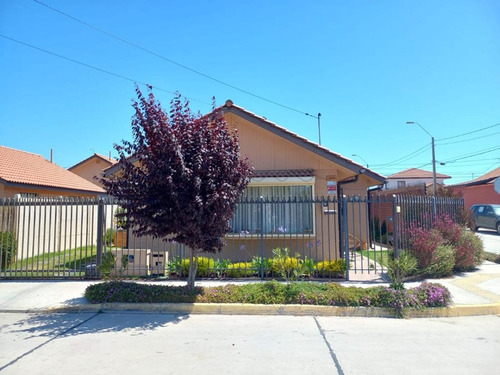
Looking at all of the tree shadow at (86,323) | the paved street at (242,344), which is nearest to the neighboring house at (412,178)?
the paved street at (242,344)

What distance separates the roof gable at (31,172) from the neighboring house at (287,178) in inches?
209

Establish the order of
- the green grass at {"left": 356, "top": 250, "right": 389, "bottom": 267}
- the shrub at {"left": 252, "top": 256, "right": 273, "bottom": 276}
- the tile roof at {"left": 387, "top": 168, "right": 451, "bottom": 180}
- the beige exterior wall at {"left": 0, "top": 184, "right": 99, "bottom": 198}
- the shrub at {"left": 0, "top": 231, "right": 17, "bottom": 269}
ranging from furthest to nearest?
the tile roof at {"left": 387, "top": 168, "right": 451, "bottom": 180} < the beige exterior wall at {"left": 0, "top": 184, "right": 99, "bottom": 198} < the shrub at {"left": 0, "top": 231, "right": 17, "bottom": 269} < the shrub at {"left": 252, "top": 256, "right": 273, "bottom": 276} < the green grass at {"left": 356, "top": 250, "right": 389, "bottom": 267}

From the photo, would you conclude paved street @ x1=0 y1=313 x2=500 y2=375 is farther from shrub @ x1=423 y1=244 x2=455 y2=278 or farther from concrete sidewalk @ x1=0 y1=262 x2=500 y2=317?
shrub @ x1=423 y1=244 x2=455 y2=278

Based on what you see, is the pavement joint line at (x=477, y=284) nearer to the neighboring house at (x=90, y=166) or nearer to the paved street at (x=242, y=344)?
the paved street at (x=242, y=344)

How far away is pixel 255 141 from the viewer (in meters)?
11.6

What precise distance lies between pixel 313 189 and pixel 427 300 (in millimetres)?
4856

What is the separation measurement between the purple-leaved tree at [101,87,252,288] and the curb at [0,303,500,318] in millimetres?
1174

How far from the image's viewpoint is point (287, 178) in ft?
35.8

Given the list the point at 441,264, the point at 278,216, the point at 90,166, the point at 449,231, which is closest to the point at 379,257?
the point at 449,231

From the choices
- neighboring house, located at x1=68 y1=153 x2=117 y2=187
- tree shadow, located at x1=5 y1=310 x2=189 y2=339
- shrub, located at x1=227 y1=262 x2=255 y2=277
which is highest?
neighboring house, located at x1=68 y1=153 x2=117 y2=187

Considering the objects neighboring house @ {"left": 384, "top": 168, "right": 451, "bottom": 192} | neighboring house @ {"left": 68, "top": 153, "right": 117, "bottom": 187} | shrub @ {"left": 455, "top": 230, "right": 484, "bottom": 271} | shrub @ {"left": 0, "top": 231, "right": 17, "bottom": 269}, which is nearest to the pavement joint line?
shrub @ {"left": 455, "top": 230, "right": 484, "bottom": 271}

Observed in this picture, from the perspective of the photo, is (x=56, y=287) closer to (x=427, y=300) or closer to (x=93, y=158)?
(x=427, y=300)

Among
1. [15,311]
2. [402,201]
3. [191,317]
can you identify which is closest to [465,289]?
[402,201]

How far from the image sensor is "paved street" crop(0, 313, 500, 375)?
4426 millimetres
